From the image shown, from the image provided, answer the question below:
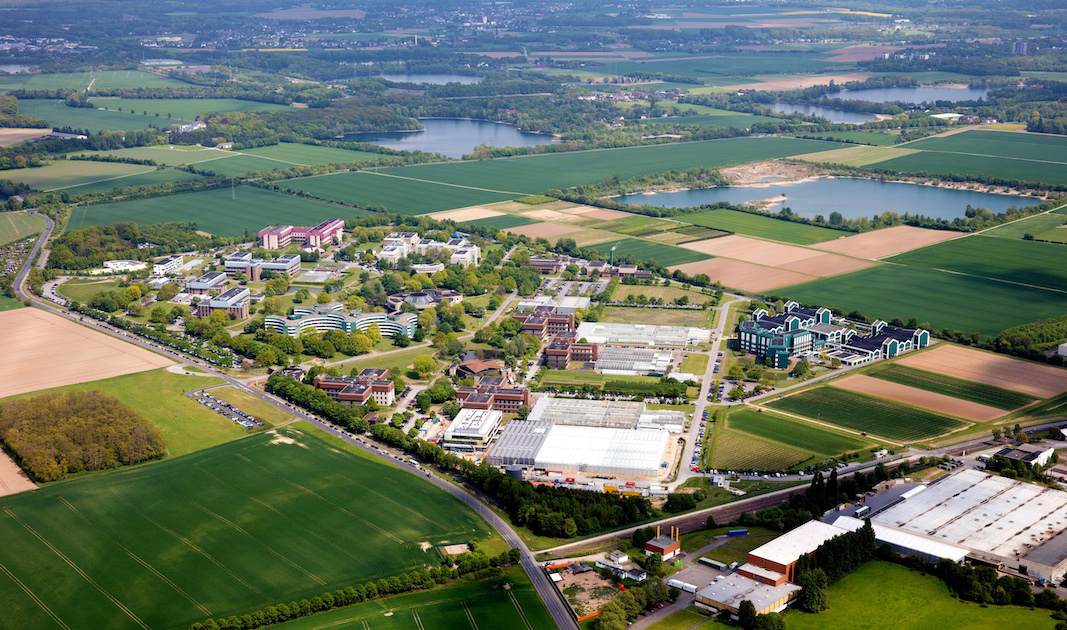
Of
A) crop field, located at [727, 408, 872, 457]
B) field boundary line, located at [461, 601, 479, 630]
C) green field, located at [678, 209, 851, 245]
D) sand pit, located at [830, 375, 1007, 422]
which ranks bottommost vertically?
field boundary line, located at [461, 601, 479, 630]

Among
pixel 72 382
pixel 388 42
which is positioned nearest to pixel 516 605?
pixel 72 382

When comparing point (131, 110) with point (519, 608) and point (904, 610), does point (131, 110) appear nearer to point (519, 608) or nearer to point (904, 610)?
point (519, 608)

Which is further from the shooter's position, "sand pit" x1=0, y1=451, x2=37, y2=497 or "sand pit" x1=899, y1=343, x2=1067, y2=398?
"sand pit" x1=899, y1=343, x2=1067, y2=398

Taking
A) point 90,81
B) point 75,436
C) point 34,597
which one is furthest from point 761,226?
point 90,81

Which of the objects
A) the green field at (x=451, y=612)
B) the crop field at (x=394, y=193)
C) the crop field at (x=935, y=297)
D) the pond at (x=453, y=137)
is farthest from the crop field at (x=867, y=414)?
the pond at (x=453, y=137)

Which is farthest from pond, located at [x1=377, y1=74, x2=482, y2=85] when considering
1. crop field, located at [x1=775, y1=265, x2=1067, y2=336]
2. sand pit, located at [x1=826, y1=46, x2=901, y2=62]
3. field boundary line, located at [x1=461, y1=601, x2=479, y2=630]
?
field boundary line, located at [x1=461, y1=601, x2=479, y2=630]

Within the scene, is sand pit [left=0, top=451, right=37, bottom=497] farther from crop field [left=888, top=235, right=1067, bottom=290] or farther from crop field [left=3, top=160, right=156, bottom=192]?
crop field [left=3, top=160, right=156, bottom=192]
